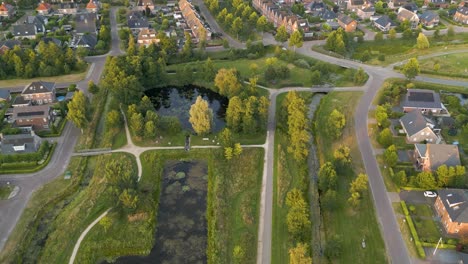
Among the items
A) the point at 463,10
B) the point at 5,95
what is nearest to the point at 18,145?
the point at 5,95

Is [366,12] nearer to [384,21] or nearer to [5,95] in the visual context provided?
[384,21]

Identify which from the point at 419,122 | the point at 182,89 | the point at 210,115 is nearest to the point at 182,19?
the point at 182,89

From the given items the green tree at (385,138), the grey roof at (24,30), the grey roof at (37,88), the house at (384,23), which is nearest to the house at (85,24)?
the grey roof at (24,30)

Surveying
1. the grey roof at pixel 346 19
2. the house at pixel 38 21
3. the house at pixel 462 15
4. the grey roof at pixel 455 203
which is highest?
the house at pixel 462 15

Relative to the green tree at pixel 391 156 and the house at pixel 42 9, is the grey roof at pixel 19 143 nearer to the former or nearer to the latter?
the green tree at pixel 391 156

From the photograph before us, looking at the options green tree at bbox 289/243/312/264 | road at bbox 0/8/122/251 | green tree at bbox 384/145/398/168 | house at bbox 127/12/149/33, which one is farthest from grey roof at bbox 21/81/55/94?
green tree at bbox 384/145/398/168

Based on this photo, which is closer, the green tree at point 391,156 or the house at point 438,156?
the house at point 438,156
